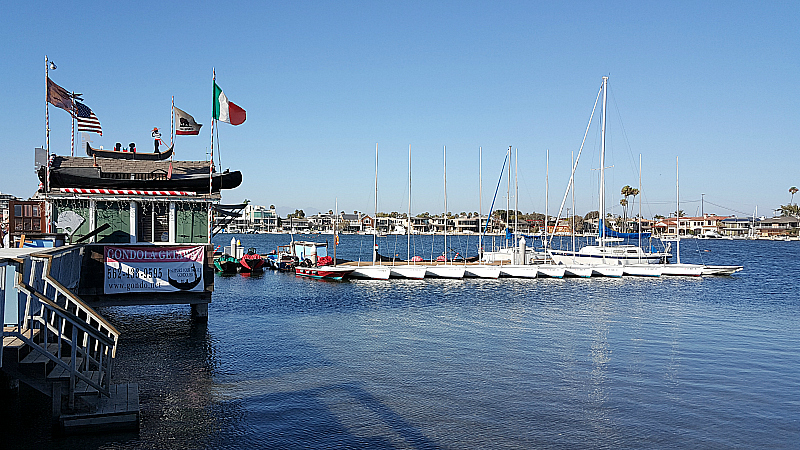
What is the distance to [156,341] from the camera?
23266 millimetres

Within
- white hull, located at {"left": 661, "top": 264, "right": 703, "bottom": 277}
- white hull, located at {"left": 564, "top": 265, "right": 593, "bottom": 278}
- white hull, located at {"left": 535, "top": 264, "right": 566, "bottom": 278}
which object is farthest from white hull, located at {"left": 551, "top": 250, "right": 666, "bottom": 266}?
white hull, located at {"left": 535, "top": 264, "right": 566, "bottom": 278}

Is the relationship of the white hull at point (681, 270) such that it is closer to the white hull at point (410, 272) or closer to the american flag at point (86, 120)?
the white hull at point (410, 272)

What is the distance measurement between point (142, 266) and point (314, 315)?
11322 mm

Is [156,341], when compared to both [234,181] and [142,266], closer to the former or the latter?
[142,266]

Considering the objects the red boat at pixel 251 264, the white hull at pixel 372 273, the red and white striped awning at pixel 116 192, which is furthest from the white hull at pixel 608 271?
the red and white striped awning at pixel 116 192

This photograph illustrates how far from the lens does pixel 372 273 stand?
5231cm

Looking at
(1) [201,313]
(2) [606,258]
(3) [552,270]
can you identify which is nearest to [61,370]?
(1) [201,313]

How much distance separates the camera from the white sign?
22.6m

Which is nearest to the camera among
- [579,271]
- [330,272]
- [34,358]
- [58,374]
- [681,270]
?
[58,374]

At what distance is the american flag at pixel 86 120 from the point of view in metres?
25.8

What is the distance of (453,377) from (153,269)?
12.5 meters

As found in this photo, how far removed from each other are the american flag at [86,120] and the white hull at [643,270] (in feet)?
162

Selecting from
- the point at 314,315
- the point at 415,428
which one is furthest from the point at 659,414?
the point at 314,315

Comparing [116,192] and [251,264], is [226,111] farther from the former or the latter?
[251,264]
